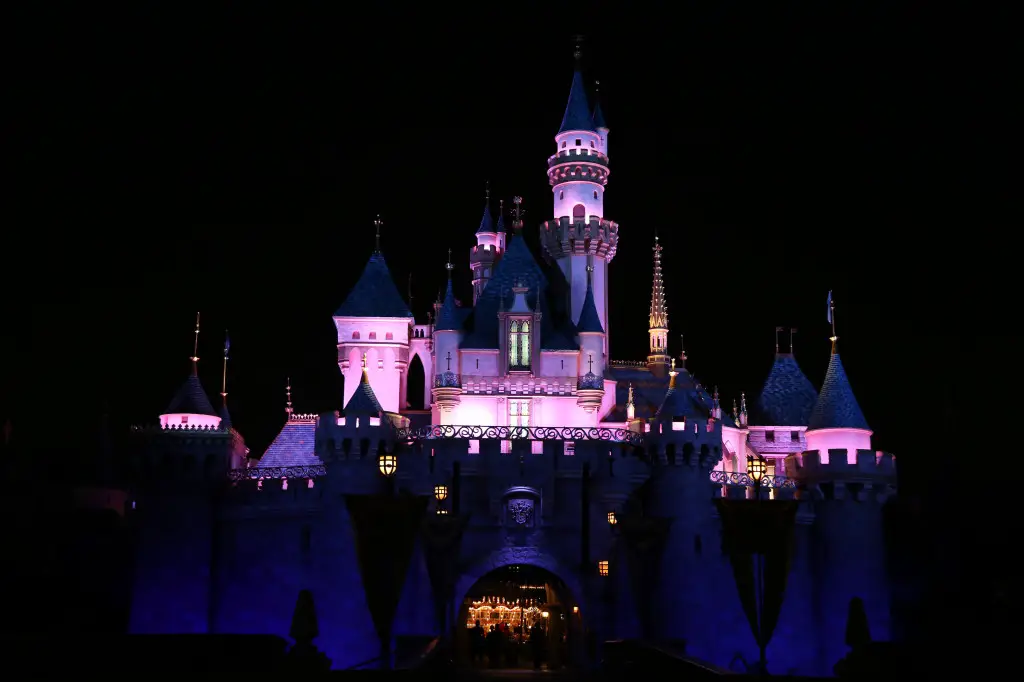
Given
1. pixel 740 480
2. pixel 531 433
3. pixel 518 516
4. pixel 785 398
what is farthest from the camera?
pixel 785 398

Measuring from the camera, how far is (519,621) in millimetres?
68688

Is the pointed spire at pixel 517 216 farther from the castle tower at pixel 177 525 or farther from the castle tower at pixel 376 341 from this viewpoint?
the castle tower at pixel 177 525

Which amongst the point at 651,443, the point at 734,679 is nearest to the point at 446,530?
the point at 651,443

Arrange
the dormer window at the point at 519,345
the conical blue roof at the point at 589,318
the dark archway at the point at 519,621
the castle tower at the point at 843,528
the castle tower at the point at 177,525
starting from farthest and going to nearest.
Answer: the conical blue roof at the point at 589,318 < the dormer window at the point at 519,345 < the castle tower at the point at 843,528 < the castle tower at the point at 177,525 < the dark archway at the point at 519,621

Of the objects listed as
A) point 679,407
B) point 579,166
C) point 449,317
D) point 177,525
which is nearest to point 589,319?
point 449,317

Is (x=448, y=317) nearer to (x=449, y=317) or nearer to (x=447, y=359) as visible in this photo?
(x=449, y=317)

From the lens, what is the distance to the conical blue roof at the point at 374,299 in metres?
66.8

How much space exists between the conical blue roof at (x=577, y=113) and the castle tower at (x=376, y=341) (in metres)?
11.2

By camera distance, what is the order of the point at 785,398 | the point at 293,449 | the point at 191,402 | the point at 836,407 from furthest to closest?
the point at 785,398, the point at 293,449, the point at 191,402, the point at 836,407

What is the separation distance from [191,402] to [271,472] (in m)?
6.06

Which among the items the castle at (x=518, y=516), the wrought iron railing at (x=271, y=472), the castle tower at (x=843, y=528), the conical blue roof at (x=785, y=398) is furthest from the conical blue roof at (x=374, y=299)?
the castle tower at (x=843, y=528)

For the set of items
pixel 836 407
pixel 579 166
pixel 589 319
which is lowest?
pixel 836 407

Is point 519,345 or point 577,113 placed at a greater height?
point 577,113

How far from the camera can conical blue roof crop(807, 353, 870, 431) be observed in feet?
199
